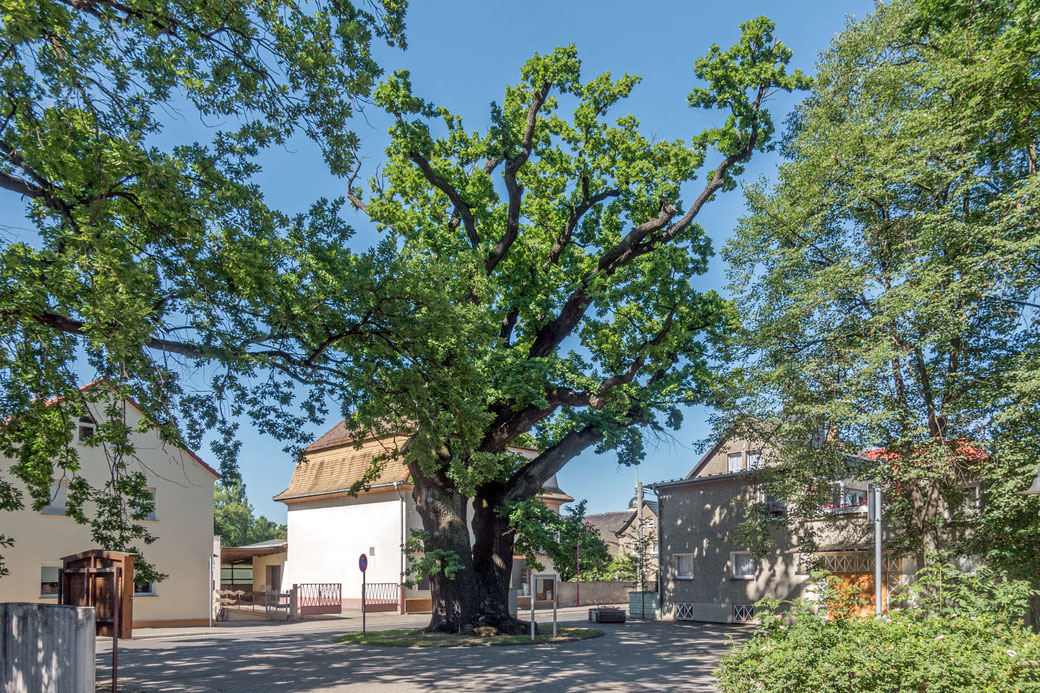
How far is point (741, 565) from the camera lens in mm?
28641

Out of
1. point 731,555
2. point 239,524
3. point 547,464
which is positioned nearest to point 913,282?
point 547,464

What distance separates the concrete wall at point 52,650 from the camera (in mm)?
9148

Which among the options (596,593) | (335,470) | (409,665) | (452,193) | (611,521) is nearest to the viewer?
(409,665)

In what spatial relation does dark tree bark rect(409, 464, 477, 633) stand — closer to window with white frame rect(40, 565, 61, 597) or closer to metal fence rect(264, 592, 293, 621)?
metal fence rect(264, 592, 293, 621)

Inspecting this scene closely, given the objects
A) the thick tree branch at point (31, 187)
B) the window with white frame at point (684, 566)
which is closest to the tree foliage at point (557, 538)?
the window with white frame at point (684, 566)

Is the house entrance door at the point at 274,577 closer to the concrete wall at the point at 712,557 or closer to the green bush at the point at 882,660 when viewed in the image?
the concrete wall at the point at 712,557

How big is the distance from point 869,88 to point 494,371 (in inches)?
431

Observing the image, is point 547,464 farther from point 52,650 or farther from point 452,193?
point 52,650

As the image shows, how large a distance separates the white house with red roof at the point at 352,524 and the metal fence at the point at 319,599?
1.11 metres

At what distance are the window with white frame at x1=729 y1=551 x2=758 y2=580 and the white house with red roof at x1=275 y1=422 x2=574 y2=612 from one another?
7562 mm

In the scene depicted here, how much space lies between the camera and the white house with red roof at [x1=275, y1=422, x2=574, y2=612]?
1325 inches

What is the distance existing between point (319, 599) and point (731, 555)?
1618 centimetres

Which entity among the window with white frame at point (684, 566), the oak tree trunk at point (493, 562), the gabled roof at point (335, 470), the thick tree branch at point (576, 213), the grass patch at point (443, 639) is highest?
the thick tree branch at point (576, 213)

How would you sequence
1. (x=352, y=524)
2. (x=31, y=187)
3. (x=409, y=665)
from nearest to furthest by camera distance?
(x=31, y=187) → (x=409, y=665) → (x=352, y=524)
